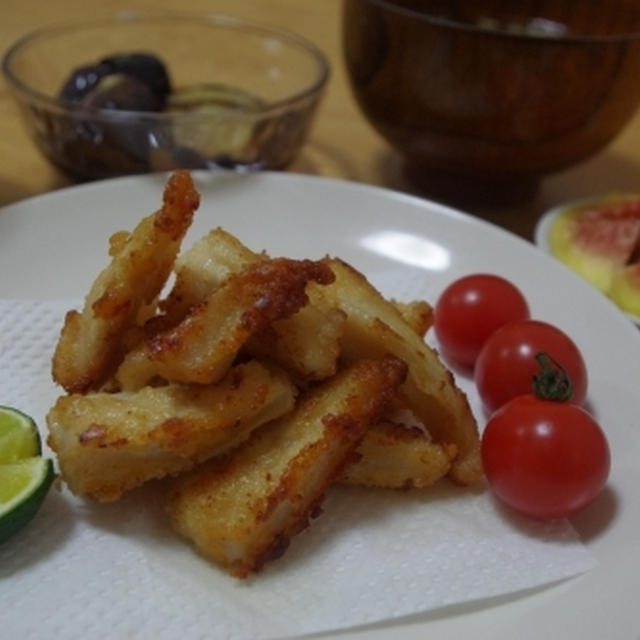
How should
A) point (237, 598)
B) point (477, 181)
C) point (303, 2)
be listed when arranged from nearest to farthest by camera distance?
1. point (237, 598)
2. point (477, 181)
3. point (303, 2)

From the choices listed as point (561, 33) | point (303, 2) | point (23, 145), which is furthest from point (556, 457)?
point (303, 2)

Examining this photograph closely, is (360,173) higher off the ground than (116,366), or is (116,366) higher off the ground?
(116,366)

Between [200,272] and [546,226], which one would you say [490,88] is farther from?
[200,272]

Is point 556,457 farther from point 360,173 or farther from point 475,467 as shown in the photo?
point 360,173

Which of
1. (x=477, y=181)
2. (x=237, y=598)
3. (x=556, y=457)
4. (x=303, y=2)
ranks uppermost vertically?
(x=556, y=457)

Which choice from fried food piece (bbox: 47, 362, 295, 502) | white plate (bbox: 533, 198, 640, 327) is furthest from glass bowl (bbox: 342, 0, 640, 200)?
fried food piece (bbox: 47, 362, 295, 502)

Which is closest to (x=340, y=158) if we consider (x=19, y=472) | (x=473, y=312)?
(x=473, y=312)
